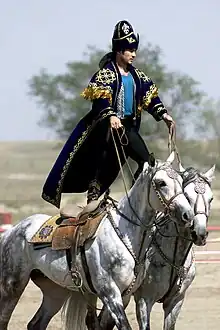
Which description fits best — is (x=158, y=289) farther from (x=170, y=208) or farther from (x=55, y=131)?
(x=55, y=131)

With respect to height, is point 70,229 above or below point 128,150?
below

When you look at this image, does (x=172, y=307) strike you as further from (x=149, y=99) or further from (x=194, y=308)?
(x=194, y=308)

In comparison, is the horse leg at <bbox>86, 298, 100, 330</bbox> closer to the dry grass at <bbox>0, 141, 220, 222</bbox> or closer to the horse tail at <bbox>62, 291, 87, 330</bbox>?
the horse tail at <bbox>62, 291, 87, 330</bbox>

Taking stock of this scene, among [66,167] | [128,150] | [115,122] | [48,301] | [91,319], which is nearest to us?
[115,122]

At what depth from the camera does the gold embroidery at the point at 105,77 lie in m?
8.20

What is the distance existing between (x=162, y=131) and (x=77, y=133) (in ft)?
111

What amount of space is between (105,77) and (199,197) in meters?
1.30

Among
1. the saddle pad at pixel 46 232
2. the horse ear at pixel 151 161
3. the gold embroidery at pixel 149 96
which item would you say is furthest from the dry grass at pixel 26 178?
the horse ear at pixel 151 161

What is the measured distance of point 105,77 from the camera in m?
8.22

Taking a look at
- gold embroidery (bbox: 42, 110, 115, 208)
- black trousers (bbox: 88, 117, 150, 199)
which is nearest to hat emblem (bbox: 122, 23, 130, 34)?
black trousers (bbox: 88, 117, 150, 199)

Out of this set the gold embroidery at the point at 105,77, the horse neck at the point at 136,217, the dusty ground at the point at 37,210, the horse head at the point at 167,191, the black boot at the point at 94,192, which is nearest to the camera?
the horse head at the point at 167,191

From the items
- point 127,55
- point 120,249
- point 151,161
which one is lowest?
point 120,249

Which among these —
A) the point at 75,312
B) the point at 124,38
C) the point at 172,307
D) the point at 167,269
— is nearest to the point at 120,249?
the point at 167,269

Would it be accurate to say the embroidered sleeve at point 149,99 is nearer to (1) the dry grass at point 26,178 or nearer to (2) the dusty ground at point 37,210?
(2) the dusty ground at point 37,210
